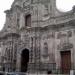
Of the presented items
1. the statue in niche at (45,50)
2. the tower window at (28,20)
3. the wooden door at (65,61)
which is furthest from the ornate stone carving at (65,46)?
the tower window at (28,20)

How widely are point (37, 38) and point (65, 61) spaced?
4013 mm

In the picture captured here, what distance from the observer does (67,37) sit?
20797 mm

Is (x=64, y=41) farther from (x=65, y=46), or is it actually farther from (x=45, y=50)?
(x=45, y=50)

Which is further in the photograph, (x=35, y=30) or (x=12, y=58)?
(x=12, y=58)

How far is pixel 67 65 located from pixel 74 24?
3.85 meters

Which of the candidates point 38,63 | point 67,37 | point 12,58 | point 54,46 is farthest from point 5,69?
point 67,37

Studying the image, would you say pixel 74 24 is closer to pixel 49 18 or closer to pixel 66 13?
pixel 66 13

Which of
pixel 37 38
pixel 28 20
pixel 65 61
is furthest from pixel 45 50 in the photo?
pixel 28 20

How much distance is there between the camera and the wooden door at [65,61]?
20761 millimetres

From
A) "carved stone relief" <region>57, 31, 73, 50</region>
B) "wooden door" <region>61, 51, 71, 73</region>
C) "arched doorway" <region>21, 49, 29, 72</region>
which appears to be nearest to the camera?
"carved stone relief" <region>57, 31, 73, 50</region>

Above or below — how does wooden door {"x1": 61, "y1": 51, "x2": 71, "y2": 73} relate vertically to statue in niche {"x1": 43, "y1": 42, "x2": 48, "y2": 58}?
below

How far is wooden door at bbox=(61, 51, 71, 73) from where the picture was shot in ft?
68.1

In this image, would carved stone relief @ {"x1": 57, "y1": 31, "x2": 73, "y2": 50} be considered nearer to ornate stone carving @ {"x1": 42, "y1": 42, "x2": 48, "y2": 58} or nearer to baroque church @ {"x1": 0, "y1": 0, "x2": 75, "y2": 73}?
baroque church @ {"x1": 0, "y1": 0, "x2": 75, "y2": 73}

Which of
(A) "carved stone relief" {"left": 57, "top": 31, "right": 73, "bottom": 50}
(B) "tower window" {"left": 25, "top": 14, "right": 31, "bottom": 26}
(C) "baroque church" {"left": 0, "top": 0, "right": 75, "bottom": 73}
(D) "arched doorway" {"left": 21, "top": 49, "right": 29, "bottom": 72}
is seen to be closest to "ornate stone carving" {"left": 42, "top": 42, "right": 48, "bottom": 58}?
(C) "baroque church" {"left": 0, "top": 0, "right": 75, "bottom": 73}
